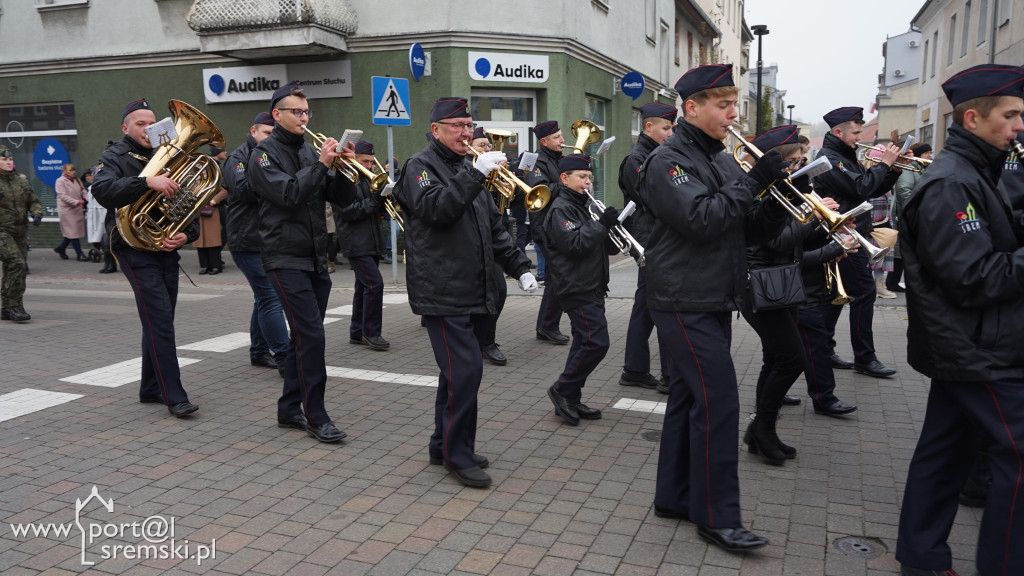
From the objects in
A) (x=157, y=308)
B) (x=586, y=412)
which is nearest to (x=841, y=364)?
(x=586, y=412)

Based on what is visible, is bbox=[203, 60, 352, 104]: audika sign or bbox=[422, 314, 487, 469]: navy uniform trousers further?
bbox=[203, 60, 352, 104]: audika sign

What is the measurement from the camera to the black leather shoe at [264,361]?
23.9 feet

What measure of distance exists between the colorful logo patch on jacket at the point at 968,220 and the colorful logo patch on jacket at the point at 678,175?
1063 millimetres

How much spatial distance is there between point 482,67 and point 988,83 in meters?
12.5

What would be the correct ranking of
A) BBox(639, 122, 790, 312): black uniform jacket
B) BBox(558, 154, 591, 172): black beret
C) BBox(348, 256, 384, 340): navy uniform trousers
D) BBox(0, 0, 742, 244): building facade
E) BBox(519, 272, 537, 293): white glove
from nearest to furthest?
BBox(639, 122, 790, 312): black uniform jacket, BBox(519, 272, 537, 293): white glove, BBox(558, 154, 591, 172): black beret, BBox(348, 256, 384, 340): navy uniform trousers, BBox(0, 0, 742, 244): building facade

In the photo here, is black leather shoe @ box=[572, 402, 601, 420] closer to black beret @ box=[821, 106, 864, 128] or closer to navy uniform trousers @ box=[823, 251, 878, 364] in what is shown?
navy uniform trousers @ box=[823, 251, 878, 364]

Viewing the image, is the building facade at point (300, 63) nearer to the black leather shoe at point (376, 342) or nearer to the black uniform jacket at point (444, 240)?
the black leather shoe at point (376, 342)

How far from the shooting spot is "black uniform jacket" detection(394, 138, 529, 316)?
13.9ft

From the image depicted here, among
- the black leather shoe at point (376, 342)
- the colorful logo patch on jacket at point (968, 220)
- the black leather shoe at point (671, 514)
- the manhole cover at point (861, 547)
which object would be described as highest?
the colorful logo patch on jacket at point (968, 220)

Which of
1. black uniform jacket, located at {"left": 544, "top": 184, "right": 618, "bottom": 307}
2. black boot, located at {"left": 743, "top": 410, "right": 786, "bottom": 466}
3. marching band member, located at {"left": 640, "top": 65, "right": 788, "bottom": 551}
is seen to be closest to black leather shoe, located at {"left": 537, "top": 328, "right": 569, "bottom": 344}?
black uniform jacket, located at {"left": 544, "top": 184, "right": 618, "bottom": 307}

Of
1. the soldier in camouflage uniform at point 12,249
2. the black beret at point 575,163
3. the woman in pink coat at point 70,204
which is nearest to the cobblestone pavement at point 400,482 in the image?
the black beret at point 575,163

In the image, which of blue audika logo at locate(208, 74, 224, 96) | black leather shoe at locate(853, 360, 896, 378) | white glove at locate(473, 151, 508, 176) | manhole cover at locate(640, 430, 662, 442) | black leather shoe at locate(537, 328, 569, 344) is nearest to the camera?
white glove at locate(473, 151, 508, 176)

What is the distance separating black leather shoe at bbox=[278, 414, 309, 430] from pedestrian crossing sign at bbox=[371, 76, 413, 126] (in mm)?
6329

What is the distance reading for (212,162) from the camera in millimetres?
5980
